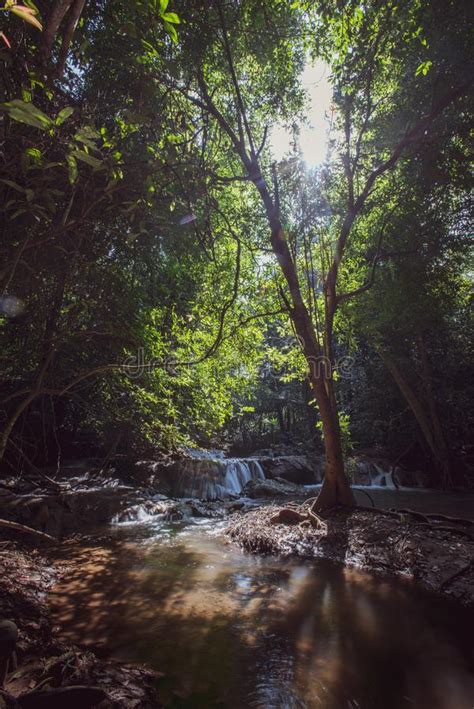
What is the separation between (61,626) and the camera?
399 centimetres

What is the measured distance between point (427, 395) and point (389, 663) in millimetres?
14203

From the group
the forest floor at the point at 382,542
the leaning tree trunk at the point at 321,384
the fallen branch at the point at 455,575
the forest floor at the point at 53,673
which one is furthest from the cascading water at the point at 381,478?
the forest floor at the point at 53,673

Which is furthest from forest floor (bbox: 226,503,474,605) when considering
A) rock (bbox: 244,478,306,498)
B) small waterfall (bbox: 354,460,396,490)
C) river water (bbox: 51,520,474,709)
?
small waterfall (bbox: 354,460,396,490)

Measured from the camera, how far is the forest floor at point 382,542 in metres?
5.09

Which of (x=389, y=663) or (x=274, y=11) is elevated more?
(x=274, y=11)

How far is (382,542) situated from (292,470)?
12.6 metres

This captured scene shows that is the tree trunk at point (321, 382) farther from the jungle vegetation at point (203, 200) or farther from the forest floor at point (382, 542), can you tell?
the forest floor at point (382, 542)

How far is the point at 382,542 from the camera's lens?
6.21 metres

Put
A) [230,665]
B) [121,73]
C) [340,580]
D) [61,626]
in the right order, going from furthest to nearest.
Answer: [340,580] → [121,73] → [61,626] → [230,665]

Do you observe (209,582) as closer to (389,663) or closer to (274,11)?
(389,663)

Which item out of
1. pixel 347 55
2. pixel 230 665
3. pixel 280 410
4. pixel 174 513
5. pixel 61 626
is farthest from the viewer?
pixel 280 410

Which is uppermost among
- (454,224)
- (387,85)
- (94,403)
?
(387,85)

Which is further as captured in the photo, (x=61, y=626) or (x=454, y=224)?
(x=454, y=224)

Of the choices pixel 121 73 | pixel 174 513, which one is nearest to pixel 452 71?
pixel 121 73
